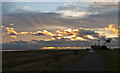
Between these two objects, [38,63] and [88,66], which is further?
[38,63]

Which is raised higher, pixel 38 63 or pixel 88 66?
pixel 88 66

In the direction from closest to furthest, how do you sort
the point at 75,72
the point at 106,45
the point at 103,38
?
the point at 75,72
the point at 106,45
the point at 103,38

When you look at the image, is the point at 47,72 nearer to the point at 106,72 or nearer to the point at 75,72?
the point at 75,72

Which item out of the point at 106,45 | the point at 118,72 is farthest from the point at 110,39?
the point at 118,72

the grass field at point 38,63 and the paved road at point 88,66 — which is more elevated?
the paved road at point 88,66

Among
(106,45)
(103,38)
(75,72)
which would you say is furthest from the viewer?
(103,38)

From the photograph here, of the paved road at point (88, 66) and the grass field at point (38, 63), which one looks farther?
the grass field at point (38, 63)

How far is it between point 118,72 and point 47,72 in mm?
7452

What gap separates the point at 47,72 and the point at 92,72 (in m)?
4.66

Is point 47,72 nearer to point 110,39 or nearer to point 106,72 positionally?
point 106,72

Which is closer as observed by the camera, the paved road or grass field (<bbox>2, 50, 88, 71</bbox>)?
the paved road

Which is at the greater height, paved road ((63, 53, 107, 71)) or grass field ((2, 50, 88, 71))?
paved road ((63, 53, 107, 71))

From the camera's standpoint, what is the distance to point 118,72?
18.8 m

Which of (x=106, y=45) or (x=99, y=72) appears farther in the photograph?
(x=106, y=45)
